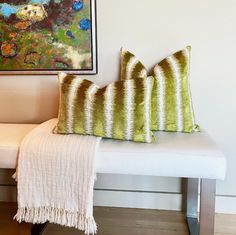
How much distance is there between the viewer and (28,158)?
129cm

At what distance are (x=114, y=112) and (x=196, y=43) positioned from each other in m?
0.71

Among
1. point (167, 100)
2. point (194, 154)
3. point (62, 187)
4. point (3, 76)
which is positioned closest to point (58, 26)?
point (3, 76)

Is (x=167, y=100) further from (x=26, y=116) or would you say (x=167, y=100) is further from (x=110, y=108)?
(x=26, y=116)

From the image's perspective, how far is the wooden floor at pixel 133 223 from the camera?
1618 millimetres

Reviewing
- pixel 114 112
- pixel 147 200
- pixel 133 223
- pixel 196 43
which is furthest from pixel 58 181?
pixel 196 43

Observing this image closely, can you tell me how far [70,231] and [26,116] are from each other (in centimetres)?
76

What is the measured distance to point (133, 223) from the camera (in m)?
1.71

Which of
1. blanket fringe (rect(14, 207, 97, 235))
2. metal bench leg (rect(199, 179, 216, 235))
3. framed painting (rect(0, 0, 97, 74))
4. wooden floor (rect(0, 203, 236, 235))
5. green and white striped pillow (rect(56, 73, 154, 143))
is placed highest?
framed painting (rect(0, 0, 97, 74))

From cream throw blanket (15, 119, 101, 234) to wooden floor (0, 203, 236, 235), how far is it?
1.21 ft

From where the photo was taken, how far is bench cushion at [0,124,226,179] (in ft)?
3.95

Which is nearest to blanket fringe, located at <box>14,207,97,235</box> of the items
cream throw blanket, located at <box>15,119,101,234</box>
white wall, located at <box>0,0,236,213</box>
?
cream throw blanket, located at <box>15,119,101,234</box>

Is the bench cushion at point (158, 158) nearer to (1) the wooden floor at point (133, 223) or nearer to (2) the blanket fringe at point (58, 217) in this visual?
(2) the blanket fringe at point (58, 217)

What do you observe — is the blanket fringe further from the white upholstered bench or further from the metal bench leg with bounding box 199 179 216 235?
the metal bench leg with bounding box 199 179 216 235

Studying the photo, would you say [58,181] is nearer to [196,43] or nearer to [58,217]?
[58,217]
